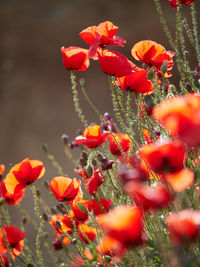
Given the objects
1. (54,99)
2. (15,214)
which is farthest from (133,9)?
(15,214)

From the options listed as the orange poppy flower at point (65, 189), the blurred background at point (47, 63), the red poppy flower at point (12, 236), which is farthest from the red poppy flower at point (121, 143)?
the blurred background at point (47, 63)

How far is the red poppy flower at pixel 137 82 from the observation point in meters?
0.83

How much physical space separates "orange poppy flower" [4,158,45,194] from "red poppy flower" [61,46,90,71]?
9.6 inches

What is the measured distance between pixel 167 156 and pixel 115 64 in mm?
404

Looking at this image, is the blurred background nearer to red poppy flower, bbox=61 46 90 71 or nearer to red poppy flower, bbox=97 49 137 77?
red poppy flower, bbox=61 46 90 71

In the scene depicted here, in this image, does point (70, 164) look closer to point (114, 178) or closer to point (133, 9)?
point (133, 9)

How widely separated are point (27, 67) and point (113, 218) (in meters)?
3.87

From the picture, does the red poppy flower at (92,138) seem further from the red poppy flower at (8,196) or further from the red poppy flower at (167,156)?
the red poppy flower at (167,156)

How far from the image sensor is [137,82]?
842 millimetres

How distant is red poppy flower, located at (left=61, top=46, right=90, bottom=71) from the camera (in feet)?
3.05

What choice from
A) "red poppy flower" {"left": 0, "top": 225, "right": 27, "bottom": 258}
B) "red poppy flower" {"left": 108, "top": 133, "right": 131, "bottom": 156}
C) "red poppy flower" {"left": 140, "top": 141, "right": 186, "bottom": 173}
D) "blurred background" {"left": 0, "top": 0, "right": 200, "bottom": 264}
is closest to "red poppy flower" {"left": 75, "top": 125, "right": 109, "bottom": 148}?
"red poppy flower" {"left": 108, "top": 133, "right": 131, "bottom": 156}

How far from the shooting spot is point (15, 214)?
2744mm

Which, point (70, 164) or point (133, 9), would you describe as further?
point (133, 9)

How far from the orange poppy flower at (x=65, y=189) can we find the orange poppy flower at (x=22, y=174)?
0.30 ft
